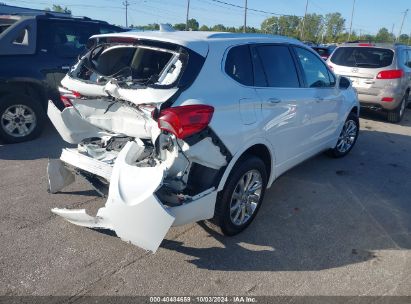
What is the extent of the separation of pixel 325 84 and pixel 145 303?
3547 mm

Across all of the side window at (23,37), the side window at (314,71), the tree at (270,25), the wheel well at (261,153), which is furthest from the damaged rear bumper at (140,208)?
the tree at (270,25)

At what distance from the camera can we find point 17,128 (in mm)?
5715

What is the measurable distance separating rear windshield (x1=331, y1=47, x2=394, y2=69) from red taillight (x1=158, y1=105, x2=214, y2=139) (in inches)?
275

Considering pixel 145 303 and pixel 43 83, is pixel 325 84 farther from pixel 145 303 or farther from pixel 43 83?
pixel 43 83

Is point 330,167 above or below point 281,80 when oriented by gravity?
below

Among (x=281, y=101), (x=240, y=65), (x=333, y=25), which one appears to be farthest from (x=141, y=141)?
(x=333, y=25)

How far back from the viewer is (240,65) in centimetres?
324

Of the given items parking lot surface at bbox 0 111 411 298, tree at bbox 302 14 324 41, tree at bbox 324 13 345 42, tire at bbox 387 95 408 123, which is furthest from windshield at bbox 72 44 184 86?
tree at bbox 324 13 345 42

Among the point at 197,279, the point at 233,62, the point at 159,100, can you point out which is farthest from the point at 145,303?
the point at 233,62

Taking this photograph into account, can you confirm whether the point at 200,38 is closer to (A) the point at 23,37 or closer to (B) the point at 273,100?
(B) the point at 273,100

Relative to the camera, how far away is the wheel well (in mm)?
3363

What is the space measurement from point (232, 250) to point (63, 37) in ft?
16.0

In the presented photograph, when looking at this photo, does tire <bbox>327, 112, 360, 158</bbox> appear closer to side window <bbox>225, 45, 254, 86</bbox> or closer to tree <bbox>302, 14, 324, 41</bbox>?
side window <bbox>225, 45, 254, 86</bbox>

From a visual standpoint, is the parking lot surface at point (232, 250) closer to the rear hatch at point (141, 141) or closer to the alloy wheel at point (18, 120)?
the rear hatch at point (141, 141)
